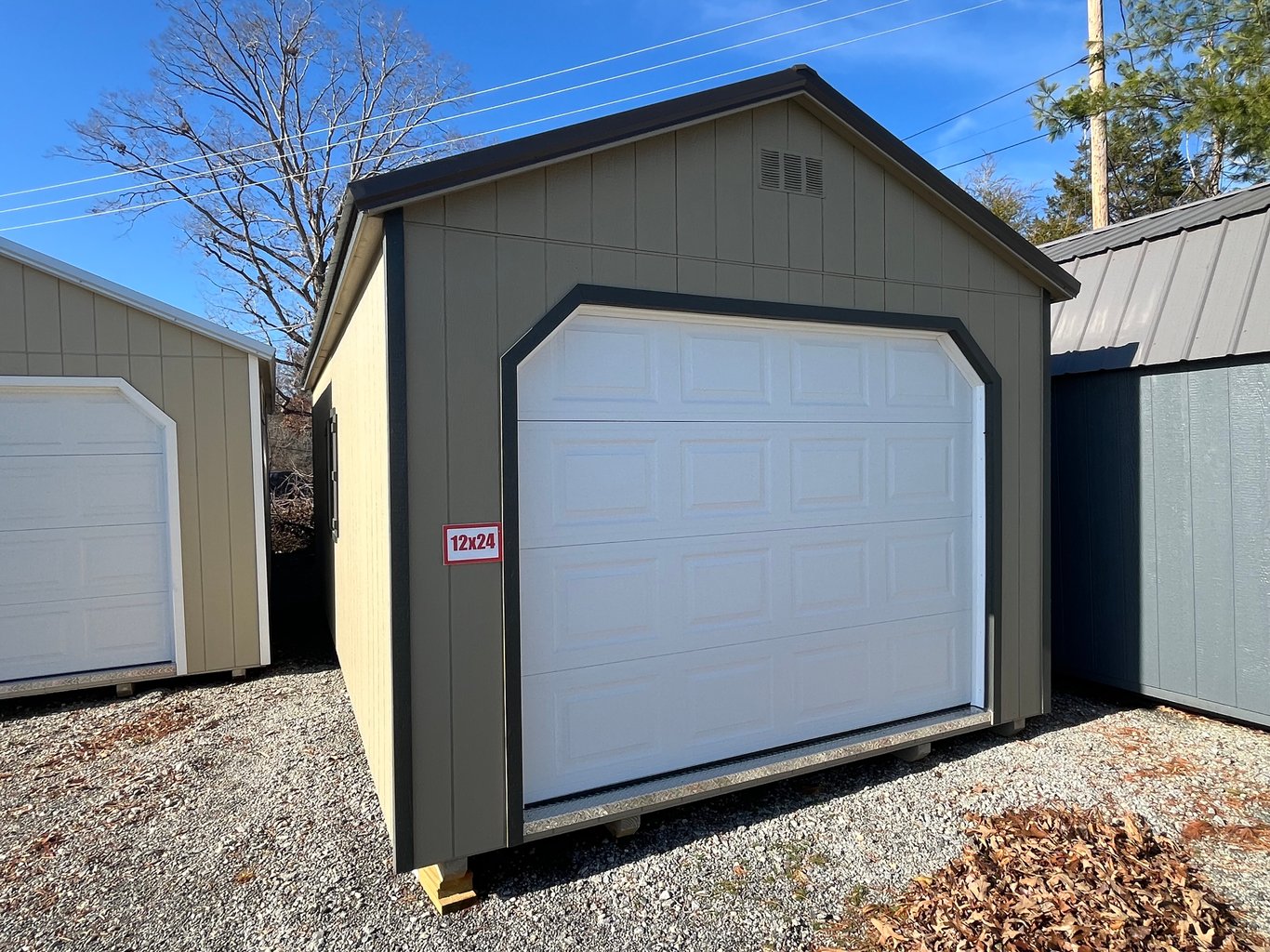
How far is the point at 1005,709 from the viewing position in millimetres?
4316

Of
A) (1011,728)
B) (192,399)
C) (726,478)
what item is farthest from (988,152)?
(192,399)

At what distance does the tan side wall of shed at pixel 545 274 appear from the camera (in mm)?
2898

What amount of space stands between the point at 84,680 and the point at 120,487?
1.39 metres

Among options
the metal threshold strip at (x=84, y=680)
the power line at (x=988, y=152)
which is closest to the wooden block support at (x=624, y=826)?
the metal threshold strip at (x=84, y=680)

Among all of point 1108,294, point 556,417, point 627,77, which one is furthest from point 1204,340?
point 627,77

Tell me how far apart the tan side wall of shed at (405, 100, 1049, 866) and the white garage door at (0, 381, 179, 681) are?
3.79m

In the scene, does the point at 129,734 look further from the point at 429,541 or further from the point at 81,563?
the point at 429,541

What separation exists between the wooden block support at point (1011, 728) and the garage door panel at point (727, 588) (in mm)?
756

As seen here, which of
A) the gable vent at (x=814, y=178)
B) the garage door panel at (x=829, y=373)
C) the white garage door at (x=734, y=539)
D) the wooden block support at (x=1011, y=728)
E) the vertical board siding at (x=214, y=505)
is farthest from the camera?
the vertical board siding at (x=214, y=505)

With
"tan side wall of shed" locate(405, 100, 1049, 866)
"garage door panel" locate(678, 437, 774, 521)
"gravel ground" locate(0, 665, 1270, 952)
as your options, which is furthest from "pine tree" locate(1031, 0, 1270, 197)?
"garage door panel" locate(678, 437, 774, 521)

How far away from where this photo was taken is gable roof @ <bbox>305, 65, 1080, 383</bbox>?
2789mm

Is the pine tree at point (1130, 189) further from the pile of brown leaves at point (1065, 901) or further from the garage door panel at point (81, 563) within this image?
the garage door panel at point (81, 563)

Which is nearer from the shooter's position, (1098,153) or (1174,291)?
(1174,291)

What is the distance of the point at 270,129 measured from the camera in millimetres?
15586
